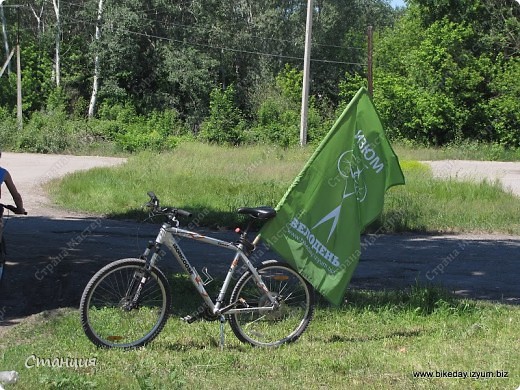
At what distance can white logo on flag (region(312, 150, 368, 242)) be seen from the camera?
6.60 m

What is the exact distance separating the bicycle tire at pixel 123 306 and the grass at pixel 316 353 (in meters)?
0.14

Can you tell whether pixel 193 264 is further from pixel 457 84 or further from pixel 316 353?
pixel 457 84

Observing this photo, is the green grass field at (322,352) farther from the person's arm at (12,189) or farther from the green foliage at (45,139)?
the green foliage at (45,139)

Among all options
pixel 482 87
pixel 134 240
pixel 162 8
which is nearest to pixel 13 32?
pixel 162 8

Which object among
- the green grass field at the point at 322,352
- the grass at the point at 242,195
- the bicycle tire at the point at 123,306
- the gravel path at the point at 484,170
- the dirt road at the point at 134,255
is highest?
the bicycle tire at the point at 123,306

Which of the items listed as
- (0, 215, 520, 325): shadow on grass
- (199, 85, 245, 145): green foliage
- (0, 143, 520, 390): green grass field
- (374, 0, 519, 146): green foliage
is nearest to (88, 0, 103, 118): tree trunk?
(199, 85, 245, 145): green foliage

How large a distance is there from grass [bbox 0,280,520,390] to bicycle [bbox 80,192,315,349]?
16 cm

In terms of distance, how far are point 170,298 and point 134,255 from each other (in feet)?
14.2

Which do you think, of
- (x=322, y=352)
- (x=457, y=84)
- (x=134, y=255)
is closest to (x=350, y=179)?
(x=322, y=352)

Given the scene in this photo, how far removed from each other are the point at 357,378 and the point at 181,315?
232cm

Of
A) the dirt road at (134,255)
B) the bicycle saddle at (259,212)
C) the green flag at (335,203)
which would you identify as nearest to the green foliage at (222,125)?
the dirt road at (134,255)

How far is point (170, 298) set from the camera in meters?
6.26

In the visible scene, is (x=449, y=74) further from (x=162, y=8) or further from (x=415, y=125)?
(x=162, y=8)

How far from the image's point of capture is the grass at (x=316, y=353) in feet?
17.3
